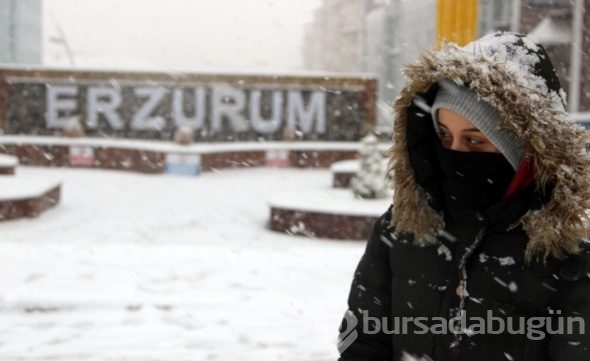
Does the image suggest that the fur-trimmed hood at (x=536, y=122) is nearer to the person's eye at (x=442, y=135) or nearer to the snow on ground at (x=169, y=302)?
the person's eye at (x=442, y=135)

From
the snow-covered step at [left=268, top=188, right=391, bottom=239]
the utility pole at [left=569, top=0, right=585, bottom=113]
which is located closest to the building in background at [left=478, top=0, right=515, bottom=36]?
the utility pole at [left=569, top=0, right=585, bottom=113]

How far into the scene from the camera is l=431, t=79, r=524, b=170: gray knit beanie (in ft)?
5.84

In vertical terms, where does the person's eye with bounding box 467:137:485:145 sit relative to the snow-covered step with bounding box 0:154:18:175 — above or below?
above

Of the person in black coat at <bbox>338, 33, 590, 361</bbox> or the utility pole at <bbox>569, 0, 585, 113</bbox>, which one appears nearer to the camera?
the person in black coat at <bbox>338, 33, 590, 361</bbox>

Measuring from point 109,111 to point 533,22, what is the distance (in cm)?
1386

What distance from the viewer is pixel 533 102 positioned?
5.69 ft

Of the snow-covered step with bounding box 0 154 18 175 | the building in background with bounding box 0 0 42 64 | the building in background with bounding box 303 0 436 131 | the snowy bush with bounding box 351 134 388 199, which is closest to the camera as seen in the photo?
the snowy bush with bounding box 351 134 388 199

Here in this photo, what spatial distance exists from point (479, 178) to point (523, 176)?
11 centimetres

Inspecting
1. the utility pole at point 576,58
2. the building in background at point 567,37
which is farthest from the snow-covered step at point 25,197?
the utility pole at point 576,58

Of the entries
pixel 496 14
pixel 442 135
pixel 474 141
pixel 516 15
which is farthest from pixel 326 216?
pixel 496 14

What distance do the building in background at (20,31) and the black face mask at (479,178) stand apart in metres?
35.5

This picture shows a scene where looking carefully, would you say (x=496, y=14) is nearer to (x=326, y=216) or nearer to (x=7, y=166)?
(x=326, y=216)

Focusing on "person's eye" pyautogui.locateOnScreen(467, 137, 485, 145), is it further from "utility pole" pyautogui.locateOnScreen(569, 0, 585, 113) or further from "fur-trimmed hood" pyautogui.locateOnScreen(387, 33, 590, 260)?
"utility pole" pyautogui.locateOnScreen(569, 0, 585, 113)

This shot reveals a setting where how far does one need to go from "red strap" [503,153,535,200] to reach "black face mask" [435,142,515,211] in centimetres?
3
